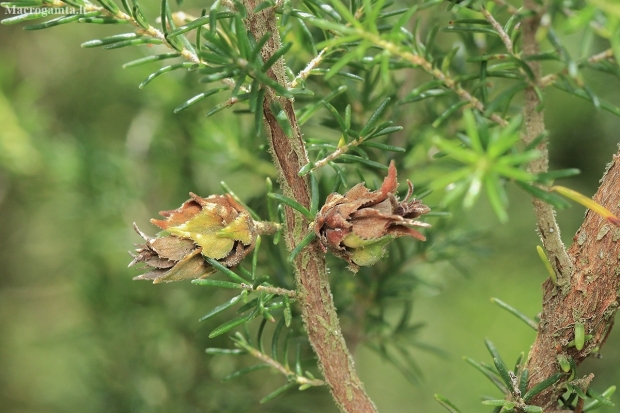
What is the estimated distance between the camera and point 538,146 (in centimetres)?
50

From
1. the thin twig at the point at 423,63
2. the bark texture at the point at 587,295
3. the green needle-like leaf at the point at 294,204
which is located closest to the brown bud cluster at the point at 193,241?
the green needle-like leaf at the point at 294,204

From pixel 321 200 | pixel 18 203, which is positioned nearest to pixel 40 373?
pixel 18 203

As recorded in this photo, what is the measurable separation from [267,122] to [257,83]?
81 mm

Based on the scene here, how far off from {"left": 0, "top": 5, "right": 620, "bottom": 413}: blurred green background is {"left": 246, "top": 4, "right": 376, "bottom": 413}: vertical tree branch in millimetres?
371

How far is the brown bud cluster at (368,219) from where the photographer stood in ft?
1.71

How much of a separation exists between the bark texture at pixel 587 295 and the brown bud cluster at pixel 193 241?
13.2 inches

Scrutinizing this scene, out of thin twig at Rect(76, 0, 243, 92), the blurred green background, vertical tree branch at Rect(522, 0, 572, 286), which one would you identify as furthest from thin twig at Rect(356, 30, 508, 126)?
the blurred green background

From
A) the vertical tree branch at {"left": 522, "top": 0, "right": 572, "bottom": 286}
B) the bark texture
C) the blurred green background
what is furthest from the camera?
the blurred green background

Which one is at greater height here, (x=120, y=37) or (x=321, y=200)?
(x=120, y=37)

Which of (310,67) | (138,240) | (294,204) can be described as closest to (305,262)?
(294,204)

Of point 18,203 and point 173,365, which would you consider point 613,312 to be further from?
point 18,203

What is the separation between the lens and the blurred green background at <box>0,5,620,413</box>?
120 centimetres

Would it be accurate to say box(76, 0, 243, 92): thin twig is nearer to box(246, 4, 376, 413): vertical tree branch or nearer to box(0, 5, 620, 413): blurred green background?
box(246, 4, 376, 413): vertical tree branch

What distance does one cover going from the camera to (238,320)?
0.58m
